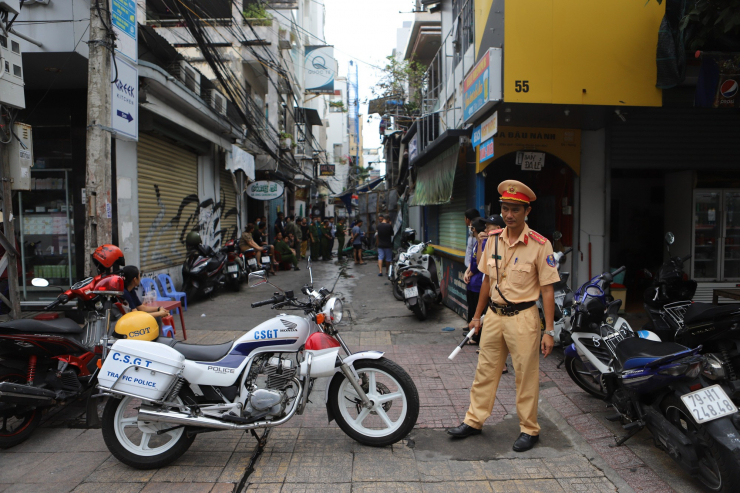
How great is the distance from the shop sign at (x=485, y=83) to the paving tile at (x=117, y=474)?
5.20m

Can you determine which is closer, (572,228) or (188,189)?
(572,228)

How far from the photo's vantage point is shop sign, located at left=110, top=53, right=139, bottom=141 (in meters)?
5.58

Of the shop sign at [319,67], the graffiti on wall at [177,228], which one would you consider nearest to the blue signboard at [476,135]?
the graffiti on wall at [177,228]

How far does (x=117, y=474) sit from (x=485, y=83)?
5.52 meters

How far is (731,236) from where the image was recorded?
8.23m

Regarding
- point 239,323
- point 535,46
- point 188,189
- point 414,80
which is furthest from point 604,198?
point 414,80

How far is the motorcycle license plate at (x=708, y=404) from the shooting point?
9.38 feet

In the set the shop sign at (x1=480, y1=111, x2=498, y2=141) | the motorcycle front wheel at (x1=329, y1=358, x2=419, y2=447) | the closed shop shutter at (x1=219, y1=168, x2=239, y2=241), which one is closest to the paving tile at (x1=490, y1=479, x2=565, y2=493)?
the motorcycle front wheel at (x1=329, y1=358, x2=419, y2=447)

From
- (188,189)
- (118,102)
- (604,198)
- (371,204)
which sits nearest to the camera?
(118,102)

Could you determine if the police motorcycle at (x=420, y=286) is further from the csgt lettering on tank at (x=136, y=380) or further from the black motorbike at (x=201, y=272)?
the csgt lettering on tank at (x=136, y=380)

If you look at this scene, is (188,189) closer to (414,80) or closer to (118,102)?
(118,102)

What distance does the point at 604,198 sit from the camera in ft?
24.7

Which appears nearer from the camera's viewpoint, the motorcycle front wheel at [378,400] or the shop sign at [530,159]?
the motorcycle front wheel at [378,400]

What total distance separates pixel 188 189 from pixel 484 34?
795 centimetres
